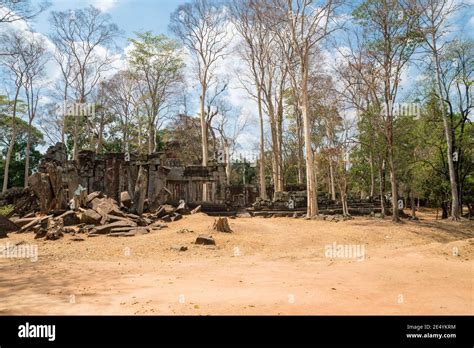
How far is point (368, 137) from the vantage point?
20047 millimetres

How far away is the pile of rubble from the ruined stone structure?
92.3 inches

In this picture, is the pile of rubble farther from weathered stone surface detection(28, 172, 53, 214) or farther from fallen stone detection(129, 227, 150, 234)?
weathered stone surface detection(28, 172, 53, 214)

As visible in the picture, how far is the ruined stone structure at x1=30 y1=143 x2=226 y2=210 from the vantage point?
62.9 feet

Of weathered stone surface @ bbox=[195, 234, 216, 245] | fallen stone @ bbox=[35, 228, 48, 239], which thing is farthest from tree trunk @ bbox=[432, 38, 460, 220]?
fallen stone @ bbox=[35, 228, 48, 239]

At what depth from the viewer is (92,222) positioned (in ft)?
45.9

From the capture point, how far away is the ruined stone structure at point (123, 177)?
1918 cm

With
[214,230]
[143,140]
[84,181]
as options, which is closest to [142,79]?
[143,140]

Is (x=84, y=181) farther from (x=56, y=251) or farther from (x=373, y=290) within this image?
(x=373, y=290)

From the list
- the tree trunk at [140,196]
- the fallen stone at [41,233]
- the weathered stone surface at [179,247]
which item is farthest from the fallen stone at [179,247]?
the tree trunk at [140,196]

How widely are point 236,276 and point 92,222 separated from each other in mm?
9101

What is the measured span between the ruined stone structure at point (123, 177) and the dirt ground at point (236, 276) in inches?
227

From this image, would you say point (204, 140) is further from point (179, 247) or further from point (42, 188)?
point (179, 247)

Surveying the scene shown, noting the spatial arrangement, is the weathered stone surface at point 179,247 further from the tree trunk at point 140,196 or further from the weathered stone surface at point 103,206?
the tree trunk at point 140,196
